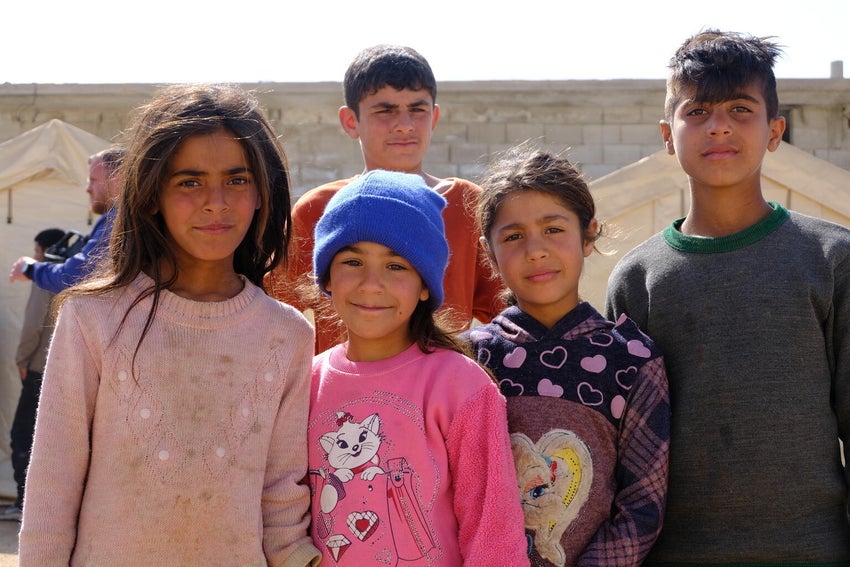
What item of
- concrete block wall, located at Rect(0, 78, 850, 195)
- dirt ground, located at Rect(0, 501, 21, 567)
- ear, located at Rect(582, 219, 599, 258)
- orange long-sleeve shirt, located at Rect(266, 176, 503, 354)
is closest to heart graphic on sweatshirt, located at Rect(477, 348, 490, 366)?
ear, located at Rect(582, 219, 599, 258)

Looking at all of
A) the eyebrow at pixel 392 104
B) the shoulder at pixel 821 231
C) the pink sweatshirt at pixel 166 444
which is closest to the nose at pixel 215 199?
the pink sweatshirt at pixel 166 444

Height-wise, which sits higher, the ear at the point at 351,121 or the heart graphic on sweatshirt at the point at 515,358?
the ear at the point at 351,121

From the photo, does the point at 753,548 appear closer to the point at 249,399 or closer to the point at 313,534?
the point at 313,534

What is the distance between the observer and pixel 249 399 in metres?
1.83

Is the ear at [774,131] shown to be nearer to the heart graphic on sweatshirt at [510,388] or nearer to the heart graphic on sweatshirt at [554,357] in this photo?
the heart graphic on sweatshirt at [554,357]

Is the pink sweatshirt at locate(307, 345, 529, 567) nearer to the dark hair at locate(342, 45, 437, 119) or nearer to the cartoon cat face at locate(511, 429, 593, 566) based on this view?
the cartoon cat face at locate(511, 429, 593, 566)

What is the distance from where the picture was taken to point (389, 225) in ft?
6.41

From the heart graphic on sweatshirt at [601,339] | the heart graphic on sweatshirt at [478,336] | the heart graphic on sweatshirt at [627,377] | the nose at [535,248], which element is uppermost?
the nose at [535,248]

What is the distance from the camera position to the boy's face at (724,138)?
6.96 feet

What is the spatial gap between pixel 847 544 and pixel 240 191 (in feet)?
4.63

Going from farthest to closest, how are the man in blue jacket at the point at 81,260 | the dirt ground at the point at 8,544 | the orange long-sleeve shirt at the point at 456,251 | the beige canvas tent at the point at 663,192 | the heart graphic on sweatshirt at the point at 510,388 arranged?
1. the beige canvas tent at the point at 663,192
2. the dirt ground at the point at 8,544
3. the man in blue jacket at the point at 81,260
4. the orange long-sleeve shirt at the point at 456,251
5. the heart graphic on sweatshirt at the point at 510,388

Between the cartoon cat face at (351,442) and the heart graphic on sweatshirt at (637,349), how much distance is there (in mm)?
540

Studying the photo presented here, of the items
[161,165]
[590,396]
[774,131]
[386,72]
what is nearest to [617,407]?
[590,396]

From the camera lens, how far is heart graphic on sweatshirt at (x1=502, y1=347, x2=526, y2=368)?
201 centimetres
